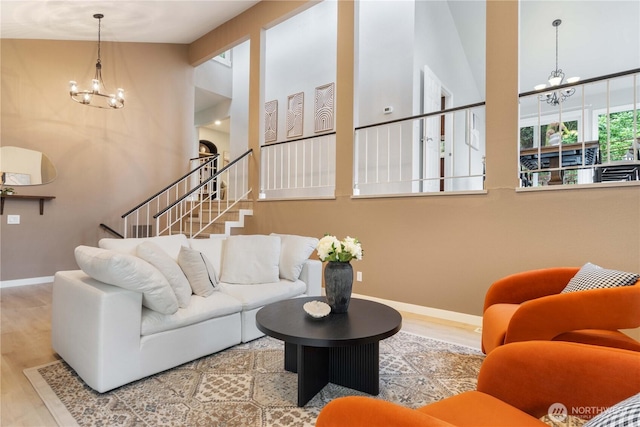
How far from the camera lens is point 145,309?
2148 mm

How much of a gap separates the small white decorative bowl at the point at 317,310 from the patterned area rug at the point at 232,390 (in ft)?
1.49

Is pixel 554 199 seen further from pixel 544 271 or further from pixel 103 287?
pixel 103 287

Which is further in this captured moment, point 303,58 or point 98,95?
point 303,58

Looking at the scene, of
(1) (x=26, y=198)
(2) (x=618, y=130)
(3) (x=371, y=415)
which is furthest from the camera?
(2) (x=618, y=130)

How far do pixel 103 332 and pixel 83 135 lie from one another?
15.3ft

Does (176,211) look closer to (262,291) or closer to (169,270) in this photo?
(262,291)

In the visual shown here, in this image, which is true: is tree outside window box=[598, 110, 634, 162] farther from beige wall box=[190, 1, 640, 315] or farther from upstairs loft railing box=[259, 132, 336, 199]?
upstairs loft railing box=[259, 132, 336, 199]

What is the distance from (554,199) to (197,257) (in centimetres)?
297

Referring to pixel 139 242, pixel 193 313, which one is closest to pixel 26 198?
pixel 139 242

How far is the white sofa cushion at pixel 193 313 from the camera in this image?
2.07 meters

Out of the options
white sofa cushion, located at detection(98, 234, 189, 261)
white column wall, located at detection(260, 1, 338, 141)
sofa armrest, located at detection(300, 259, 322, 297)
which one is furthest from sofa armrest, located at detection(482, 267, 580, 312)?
white column wall, located at detection(260, 1, 338, 141)

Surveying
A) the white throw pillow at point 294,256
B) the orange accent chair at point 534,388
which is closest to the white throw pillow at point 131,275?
the white throw pillow at point 294,256

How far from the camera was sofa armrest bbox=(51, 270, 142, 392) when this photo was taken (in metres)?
1.85

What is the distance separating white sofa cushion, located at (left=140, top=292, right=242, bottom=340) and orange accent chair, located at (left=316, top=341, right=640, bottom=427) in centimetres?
156
